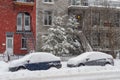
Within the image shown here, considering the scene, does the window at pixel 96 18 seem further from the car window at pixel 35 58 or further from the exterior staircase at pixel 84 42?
the car window at pixel 35 58

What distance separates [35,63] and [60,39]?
48.8 ft

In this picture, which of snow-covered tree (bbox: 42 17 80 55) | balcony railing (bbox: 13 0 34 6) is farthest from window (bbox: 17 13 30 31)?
snow-covered tree (bbox: 42 17 80 55)

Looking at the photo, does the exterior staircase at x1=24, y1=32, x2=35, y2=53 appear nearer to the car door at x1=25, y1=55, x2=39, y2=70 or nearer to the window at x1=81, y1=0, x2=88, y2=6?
the window at x1=81, y1=0, x2=88, y2=6

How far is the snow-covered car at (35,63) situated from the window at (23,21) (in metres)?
18.8

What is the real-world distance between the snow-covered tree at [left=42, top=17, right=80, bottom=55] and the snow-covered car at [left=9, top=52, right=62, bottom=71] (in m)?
13.1

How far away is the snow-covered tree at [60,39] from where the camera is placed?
1518 inches

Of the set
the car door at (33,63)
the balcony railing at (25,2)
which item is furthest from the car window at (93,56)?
the balcony railing at (25,2)

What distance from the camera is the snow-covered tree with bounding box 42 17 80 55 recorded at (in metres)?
38.6

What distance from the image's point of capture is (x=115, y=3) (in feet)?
162

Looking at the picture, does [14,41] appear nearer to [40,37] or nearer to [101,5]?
[40,37]

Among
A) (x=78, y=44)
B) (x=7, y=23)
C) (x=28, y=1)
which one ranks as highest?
(x=28, y=1)

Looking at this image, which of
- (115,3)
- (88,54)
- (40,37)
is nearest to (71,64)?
(88,54)

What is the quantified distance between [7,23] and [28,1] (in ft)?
14.0

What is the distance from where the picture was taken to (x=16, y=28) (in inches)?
1687
